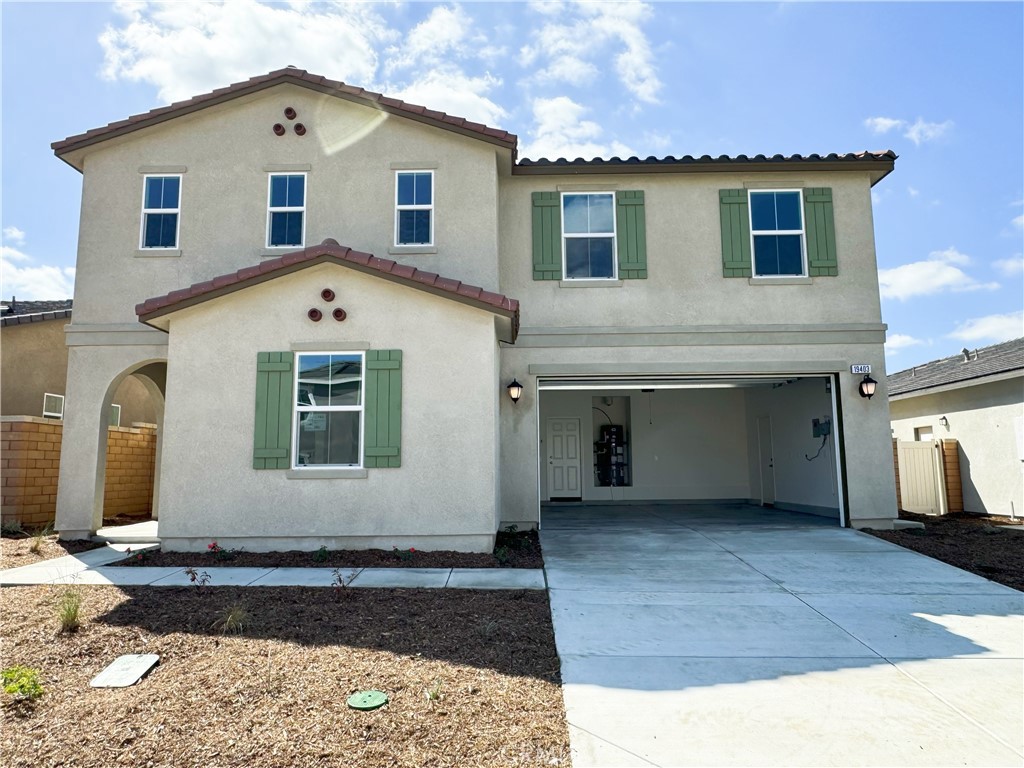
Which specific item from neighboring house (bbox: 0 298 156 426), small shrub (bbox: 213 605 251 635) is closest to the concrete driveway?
small shrub (bbox: 213 605 251 635)

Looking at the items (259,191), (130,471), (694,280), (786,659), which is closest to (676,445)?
(694,280)

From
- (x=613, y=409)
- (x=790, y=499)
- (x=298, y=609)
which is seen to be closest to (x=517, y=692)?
(x=298, y=609)

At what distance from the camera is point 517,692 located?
4305mm

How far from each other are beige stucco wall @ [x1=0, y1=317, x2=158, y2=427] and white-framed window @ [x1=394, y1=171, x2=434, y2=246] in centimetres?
686

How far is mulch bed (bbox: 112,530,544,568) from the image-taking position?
8320mm

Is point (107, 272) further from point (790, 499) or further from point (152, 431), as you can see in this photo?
point (790, 499)

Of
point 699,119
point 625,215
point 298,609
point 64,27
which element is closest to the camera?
point 298,609

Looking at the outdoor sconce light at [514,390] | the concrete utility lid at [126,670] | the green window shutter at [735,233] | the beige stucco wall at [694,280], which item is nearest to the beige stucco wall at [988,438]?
the beige stucco wall at [694,280]

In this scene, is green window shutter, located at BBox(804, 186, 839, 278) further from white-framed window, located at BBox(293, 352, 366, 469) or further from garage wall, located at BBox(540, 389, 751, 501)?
white-framed window, located at BBox(293, 352, 366, 469)

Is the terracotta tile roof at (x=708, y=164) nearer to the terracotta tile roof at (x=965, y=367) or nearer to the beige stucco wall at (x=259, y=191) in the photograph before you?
the beige stucco wall at (x=259, y=191)

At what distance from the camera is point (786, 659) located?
4.98m

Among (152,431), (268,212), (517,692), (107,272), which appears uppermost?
(268,212)

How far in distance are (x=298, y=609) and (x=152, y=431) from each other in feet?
33.0

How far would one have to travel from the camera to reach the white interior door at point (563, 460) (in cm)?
1752
